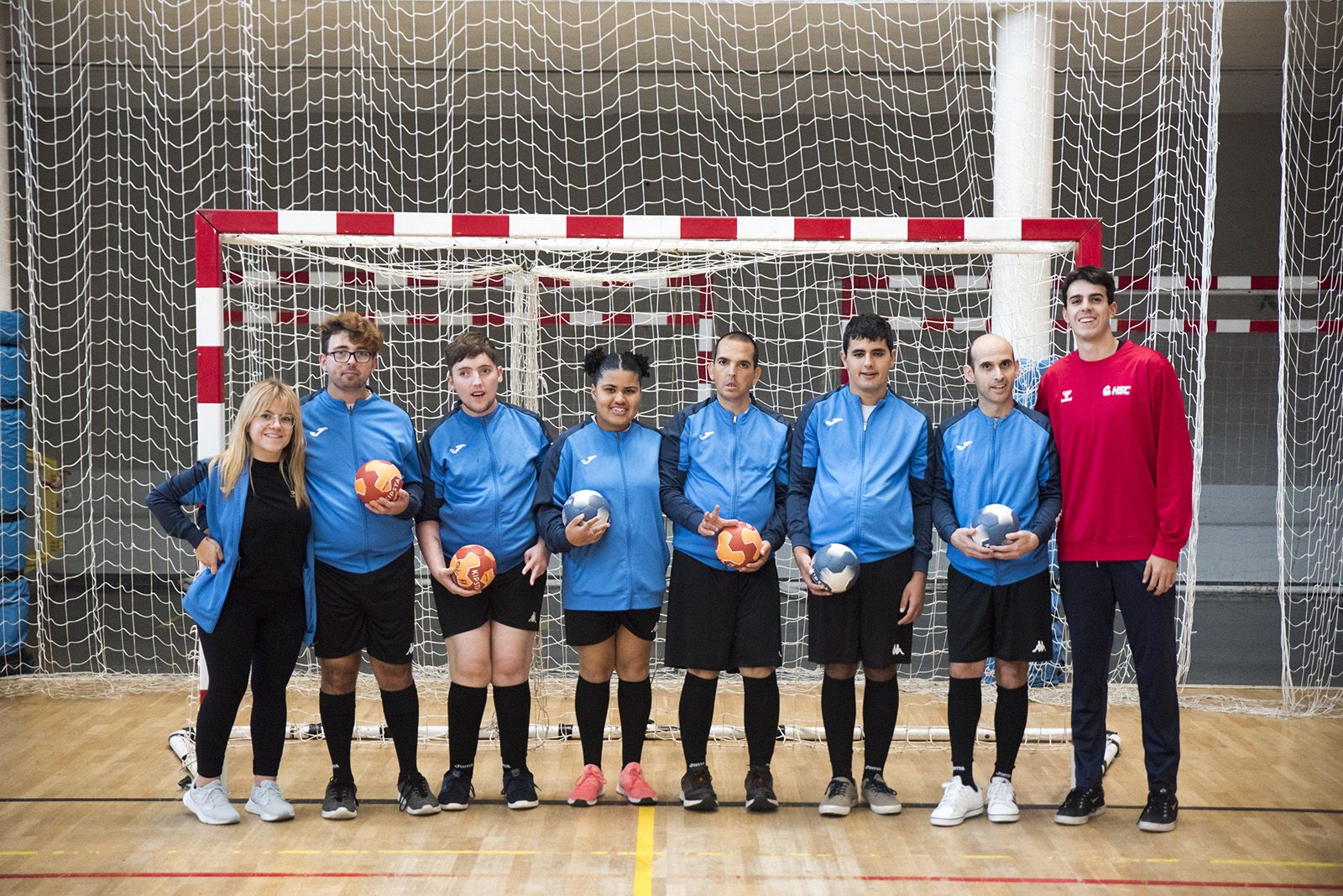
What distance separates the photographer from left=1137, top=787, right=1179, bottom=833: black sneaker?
3746mm

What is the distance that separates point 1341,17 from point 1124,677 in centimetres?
450

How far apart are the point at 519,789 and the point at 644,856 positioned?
2.05 ft

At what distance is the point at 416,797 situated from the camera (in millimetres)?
3895

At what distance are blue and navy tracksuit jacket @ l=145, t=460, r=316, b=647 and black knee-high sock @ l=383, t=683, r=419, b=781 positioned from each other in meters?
0.35

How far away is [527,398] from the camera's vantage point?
5.10 m

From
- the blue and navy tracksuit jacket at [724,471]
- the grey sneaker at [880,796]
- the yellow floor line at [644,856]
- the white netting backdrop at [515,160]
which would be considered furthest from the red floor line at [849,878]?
the white netting backdrop at [515,160]

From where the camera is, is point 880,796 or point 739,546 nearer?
point 739,546

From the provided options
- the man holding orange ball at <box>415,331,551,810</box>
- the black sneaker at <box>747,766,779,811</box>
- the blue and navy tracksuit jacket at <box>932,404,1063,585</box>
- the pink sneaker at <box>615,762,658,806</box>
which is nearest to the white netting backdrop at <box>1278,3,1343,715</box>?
the blue and navy tracksuit jacket at <box>932,404,1063,585</box>

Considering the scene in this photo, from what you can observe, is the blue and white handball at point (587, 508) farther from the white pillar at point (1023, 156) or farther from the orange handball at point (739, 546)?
the white pillar at point (1023, 156)

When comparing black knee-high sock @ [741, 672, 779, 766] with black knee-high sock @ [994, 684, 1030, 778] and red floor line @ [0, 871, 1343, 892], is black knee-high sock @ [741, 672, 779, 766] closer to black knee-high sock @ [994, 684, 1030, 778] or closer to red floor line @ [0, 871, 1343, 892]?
red floor line @ [0, 871, 1343, 892]

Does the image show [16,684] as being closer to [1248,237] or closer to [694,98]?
[694,98]

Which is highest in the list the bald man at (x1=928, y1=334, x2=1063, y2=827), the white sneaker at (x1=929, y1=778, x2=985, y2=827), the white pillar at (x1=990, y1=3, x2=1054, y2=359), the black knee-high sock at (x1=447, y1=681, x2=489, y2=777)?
the white pillar at (x1=990, y1=3, x2=1054, y2=359)

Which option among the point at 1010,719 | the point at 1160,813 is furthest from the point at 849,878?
the point at 1160,813

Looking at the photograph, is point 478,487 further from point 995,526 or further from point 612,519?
point 995,526
